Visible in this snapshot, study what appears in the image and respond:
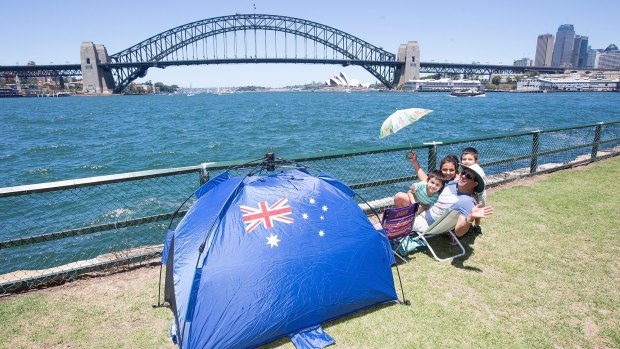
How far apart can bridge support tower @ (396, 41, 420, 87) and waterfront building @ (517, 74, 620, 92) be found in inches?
1653

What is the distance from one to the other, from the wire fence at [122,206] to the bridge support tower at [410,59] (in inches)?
4666

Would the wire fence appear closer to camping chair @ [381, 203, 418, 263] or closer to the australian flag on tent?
the australian flag on tent

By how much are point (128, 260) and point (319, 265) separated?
2.79m

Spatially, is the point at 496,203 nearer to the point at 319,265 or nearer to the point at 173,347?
the point at 319,265

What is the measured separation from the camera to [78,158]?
22.5 m

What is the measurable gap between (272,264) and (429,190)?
2758 millimetres

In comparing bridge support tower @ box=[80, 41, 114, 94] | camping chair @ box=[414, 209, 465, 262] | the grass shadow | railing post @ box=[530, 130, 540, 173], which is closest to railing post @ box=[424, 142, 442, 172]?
the grass shadow

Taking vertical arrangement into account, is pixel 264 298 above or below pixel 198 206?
below

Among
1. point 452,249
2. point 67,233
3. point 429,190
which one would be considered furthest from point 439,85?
point 67,233

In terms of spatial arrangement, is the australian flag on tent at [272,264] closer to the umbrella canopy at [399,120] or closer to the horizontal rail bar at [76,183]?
the horizontal rail bar at [76,183]

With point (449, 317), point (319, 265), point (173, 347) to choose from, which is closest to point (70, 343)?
point (173, 347)

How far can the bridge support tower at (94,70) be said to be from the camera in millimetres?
109562

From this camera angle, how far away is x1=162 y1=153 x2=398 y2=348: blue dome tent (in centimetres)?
324

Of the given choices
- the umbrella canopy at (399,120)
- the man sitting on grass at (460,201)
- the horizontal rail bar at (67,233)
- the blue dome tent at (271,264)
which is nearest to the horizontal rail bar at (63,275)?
the horizontal rail bar at (67,233)
